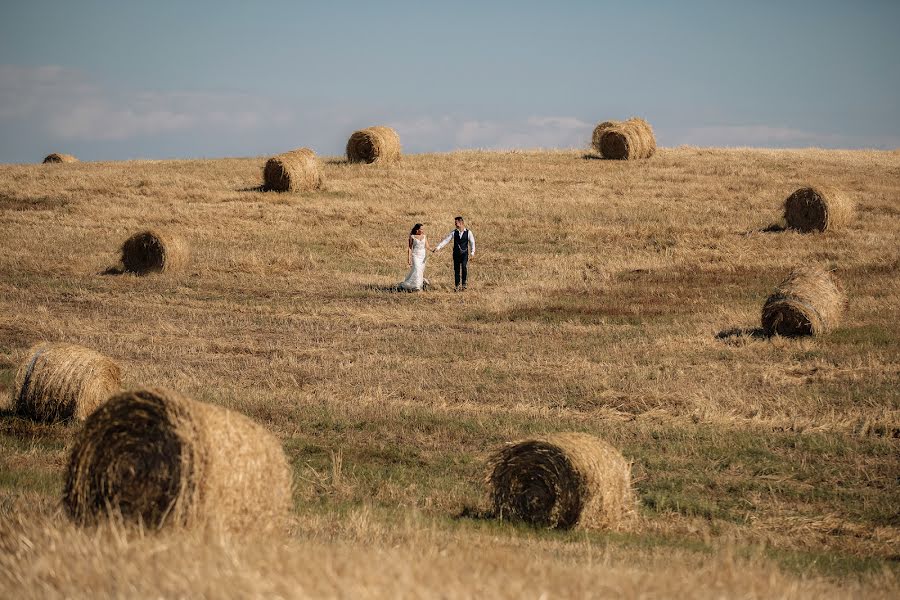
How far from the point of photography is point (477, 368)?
15391 millimetres

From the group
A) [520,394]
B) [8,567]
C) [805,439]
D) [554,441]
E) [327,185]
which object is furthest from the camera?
[327,185]

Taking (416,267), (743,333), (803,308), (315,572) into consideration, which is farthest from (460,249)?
(315,572)

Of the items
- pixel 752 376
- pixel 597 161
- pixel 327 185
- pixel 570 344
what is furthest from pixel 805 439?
pixel 597 161

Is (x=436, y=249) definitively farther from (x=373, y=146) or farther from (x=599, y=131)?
(x=599, y=131)

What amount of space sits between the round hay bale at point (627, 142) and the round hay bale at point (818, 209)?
11.8 metres

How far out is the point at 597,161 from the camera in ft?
129

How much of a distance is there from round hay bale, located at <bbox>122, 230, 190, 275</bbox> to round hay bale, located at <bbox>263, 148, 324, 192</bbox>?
9579 millimetres

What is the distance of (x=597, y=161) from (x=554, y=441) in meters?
31.2

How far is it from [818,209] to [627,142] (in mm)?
12512

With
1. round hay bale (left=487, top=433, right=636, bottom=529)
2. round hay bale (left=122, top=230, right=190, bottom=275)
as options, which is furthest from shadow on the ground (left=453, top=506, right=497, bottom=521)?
round hay bale (left=122, top=230, right=190, bottom=275)

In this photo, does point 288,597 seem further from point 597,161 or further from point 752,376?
point 597,161

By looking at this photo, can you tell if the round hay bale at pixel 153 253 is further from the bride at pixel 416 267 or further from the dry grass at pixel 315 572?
the dry grass at pixel 315 572

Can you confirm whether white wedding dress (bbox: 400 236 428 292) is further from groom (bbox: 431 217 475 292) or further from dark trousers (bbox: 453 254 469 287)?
dark trousers (bbox: 453 254 469 287)

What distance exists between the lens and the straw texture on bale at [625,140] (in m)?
39.2
